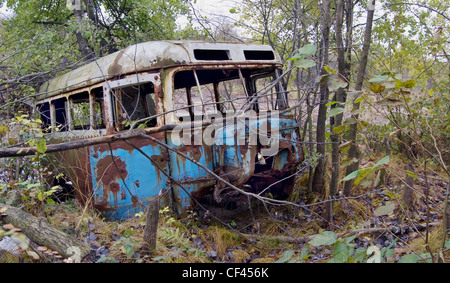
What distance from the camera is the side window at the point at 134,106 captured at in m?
4.88

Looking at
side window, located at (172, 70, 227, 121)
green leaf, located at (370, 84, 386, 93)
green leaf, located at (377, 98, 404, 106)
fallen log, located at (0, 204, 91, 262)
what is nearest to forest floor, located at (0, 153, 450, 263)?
fallen log, located at (0, 204, 91, 262)

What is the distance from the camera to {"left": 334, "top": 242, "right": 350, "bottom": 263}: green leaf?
7.64 ft

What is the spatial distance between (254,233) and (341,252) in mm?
2670

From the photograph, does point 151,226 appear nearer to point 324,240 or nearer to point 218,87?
point 324,240

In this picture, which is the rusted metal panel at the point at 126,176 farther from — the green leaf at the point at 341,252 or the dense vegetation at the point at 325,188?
the green leaf at the point at 341,252

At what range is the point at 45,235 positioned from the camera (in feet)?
11.0

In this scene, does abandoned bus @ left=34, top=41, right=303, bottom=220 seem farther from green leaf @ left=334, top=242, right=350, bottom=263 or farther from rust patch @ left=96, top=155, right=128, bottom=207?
green leaf @ left=334, top=242, right=350, bottom=263

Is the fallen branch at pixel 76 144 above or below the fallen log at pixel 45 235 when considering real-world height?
above

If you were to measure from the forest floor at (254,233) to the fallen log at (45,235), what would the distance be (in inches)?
4.6

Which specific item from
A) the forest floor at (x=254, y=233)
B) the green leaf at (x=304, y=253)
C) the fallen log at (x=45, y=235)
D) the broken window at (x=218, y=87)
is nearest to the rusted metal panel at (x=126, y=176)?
the forest floor at (x=254, y=233)

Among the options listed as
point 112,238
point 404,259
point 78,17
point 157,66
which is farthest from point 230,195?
point 78,17

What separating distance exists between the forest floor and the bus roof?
1.75m

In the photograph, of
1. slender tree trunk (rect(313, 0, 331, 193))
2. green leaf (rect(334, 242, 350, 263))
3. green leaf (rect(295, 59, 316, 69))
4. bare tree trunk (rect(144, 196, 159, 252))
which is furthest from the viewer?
slender tree trunk (rect(313, 0, 331, 193))

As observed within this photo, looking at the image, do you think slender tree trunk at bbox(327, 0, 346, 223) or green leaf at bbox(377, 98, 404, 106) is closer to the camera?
green leaf at bbox(377, 98, 404, 106)
